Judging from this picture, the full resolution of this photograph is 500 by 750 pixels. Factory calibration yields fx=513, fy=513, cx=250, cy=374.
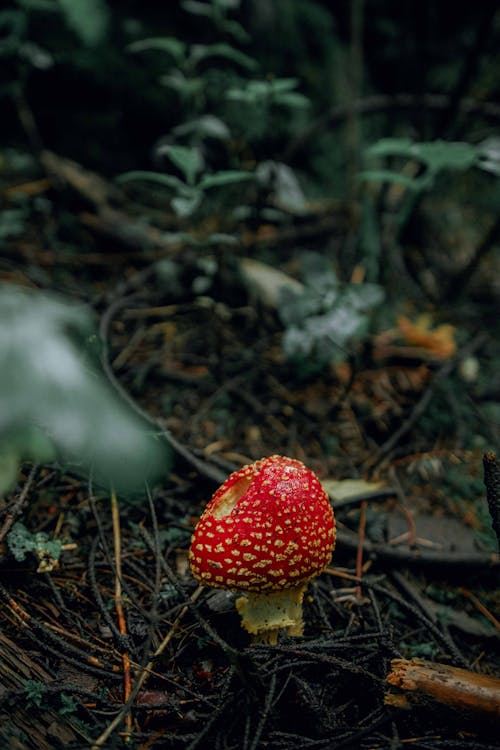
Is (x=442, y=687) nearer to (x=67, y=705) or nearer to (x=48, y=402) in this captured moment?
(x=67, y=705)

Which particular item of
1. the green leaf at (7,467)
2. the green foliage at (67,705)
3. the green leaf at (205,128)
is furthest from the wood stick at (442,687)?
the green leaf at (205,128)

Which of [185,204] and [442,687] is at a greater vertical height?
[185,204]

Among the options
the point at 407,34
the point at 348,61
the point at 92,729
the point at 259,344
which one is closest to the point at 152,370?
the point at 259,344

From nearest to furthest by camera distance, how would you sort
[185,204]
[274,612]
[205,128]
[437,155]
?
[274,612]
[185,204]
[437,155]
[205,128]

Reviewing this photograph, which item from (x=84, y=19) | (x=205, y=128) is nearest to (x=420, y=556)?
(x=205, y=128)

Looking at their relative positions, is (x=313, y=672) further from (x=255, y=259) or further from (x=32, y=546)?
(x=255, y=259)

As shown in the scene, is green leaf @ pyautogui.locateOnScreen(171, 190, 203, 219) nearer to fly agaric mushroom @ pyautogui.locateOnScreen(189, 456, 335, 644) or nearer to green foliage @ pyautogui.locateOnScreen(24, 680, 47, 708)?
fly agaric mushroom @ pyautogui.locateOnScreen(189, 456, 335, 644)
